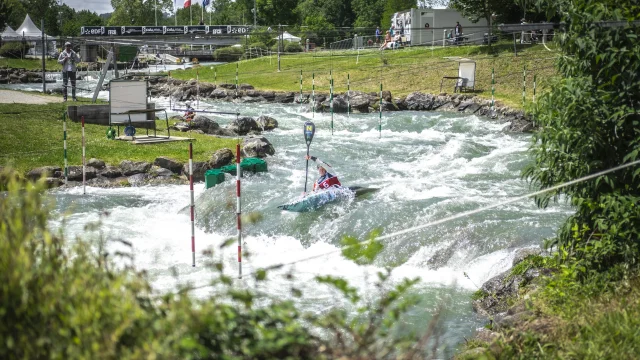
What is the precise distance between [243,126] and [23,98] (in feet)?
29.2

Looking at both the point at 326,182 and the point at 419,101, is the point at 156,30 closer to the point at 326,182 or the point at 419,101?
the point at 419,101

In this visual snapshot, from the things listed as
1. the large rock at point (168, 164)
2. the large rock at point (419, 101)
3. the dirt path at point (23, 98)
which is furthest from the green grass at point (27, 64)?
the large rock at point (168, 164)

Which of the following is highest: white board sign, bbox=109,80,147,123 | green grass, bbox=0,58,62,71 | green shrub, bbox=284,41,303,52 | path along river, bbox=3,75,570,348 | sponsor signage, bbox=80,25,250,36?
sponsor signage, bbox=80,25,250,36

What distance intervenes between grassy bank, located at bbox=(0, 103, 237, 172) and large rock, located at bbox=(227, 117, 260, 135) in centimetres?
190

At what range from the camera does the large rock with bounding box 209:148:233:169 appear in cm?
1872

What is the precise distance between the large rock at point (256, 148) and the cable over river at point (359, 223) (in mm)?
314

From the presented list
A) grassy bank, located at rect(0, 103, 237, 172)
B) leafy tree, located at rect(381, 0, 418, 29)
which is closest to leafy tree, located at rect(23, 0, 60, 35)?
leafy tree, located at rect(381, 0, 418, 29)

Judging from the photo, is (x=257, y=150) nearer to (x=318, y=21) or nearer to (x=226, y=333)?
(x=226, y=333)

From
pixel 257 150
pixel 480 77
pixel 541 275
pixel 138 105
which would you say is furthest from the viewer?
pixel 480 77

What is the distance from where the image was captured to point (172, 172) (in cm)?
1850

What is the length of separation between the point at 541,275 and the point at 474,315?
3.45 feet

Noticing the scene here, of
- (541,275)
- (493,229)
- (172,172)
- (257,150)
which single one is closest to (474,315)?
(541,275)

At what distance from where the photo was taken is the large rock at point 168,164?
18.6 metres

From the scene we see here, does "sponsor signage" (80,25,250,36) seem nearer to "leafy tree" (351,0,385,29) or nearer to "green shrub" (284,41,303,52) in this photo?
"leafy tree" (351,0,385,29)
